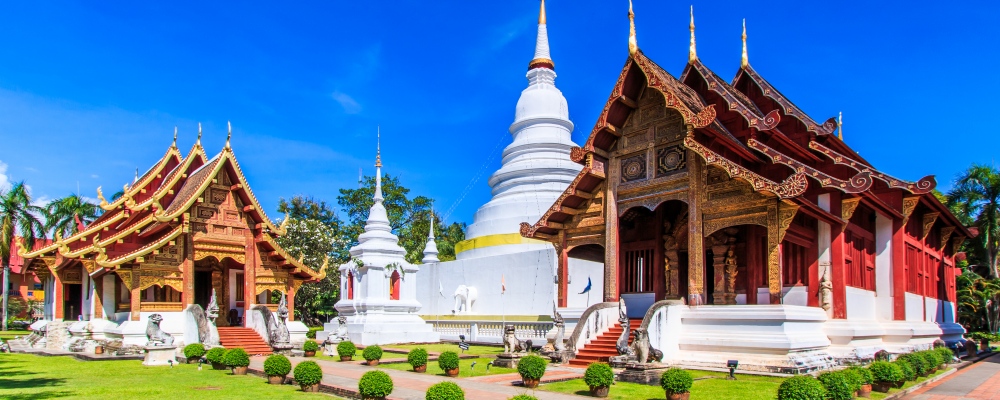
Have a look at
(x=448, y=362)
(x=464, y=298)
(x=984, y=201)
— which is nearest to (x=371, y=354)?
(x=448, y=362)

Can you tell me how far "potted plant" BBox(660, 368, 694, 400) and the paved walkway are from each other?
4268 mm

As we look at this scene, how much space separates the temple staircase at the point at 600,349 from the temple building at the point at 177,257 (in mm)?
9826

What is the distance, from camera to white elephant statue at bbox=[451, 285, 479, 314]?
32781 mm

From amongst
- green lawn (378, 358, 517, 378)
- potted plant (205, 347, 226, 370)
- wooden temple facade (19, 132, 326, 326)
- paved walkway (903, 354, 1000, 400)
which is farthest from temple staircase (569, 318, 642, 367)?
wooden temple facade (19, 132, 326, 326)

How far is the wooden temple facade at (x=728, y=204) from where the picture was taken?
631 inches

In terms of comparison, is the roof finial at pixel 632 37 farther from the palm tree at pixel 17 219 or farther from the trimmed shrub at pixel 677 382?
the palm tree at pixel 17 219

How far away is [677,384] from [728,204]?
6.21m

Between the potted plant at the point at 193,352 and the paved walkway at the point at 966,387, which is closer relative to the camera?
the paved walkway at the point at 966,387

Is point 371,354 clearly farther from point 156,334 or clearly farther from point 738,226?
point 738,226

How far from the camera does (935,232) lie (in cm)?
2612

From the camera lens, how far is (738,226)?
18.3 m

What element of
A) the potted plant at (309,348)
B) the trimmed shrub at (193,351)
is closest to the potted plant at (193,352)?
the trimmed shrub at (193,351)

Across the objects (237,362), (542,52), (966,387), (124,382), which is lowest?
(966,387)

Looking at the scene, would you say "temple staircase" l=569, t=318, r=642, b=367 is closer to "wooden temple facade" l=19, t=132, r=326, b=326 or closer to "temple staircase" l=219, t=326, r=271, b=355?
"temple staircase" l=219, t=326, r=271, b=355
